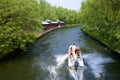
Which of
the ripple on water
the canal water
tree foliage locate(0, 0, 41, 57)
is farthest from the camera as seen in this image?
tree foliage locate(0, 0, 41, 57)

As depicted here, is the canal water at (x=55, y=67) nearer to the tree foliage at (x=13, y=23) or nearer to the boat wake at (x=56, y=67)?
the boat wake at (x=56, y=67)

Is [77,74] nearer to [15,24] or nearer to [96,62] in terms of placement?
[96,62]

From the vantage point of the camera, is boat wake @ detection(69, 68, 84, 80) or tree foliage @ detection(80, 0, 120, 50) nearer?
boat wake @ detection(69, 68, 84, 80)

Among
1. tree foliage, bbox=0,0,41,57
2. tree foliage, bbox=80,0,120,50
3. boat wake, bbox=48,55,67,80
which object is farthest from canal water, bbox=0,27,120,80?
tree foliage, bbox=80,0,120,50

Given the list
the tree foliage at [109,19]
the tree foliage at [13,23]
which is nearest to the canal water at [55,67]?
the tree foliage at [13,23]

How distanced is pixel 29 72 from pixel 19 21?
762cm

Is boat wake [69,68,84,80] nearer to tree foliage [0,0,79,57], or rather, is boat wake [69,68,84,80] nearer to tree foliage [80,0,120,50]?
tree foliage [80,0,120,50]

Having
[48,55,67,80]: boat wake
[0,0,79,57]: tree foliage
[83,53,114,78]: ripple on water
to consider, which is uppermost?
[0,0,79,57]: tree foliage

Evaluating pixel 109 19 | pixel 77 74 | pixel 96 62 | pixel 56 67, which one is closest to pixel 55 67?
pixel 56 67

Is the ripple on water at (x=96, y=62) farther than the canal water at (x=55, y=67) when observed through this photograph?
Yes

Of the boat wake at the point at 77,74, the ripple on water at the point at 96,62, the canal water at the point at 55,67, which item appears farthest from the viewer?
the ripple on water at the point at 96,62

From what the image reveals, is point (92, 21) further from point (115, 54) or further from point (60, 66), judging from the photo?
point (60, 66)

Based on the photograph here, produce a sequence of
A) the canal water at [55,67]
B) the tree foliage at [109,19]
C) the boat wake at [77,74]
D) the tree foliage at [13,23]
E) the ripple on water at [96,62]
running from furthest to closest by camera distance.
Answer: the tree foliage at [109,19], the tree foliage at [13,23], the ripple on water at [96,62], the canal water at [55,67], the boat wake at [77,74]

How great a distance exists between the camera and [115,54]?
25797 mm
